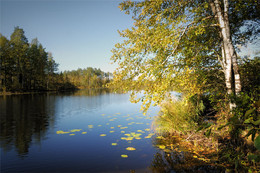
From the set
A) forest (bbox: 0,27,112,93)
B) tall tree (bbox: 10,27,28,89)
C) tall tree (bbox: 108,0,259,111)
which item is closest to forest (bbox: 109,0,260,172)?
tall tree (bbox: 108,0,259,111)

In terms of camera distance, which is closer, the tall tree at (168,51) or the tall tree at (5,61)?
the tall tree at (168,51)

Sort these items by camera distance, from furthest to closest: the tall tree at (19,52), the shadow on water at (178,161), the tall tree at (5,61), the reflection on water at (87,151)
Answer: the tall tree at (19,52) → the tall tree at (5,61) → the reflection on water at (87,151) → the shadow on water at (178,161)

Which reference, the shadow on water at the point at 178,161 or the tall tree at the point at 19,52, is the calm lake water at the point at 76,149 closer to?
the shadow on water at the point at 178,161

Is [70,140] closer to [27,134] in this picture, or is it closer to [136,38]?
[27,134]

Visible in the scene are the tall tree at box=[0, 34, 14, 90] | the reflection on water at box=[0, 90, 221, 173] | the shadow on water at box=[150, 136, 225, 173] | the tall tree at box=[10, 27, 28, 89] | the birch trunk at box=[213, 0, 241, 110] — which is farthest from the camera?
the tall tree at box=[10, 27, 28, 89]

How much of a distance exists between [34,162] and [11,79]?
154 ft

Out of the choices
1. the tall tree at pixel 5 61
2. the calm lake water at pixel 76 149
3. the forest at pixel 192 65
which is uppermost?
the tall tree at pixel 5 61

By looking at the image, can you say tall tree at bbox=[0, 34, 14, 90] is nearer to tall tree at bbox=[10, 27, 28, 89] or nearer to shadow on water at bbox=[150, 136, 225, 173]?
tall tree at bbox=[10, 27, 28, 89]

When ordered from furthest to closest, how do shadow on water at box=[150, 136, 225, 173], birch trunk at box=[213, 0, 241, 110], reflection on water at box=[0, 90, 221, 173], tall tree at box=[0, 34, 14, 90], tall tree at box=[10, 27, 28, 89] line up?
1. tall tree at box=[10, 27, 28, 89]
2. tall tree at box=[0, 34, 14, 90]
3. birch trunk at box=[213, 0, 241, 110]
4. reflection on water at box=[0, 90, 221, 173]
5. shadow on water at box=[150, 136, 225, 173]

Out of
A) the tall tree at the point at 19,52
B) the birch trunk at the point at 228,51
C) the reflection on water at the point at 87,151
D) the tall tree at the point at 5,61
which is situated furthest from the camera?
the tall tree at the point at 19,52

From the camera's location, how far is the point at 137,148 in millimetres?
7102

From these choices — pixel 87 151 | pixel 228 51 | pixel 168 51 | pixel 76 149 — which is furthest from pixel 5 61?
pixel 228 51

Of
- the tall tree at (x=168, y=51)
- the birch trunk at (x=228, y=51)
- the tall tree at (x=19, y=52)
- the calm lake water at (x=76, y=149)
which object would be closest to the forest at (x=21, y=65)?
the tall tree at (x=19, y=52)

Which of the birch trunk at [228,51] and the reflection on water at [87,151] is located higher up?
the birch trunk at [228,51]
